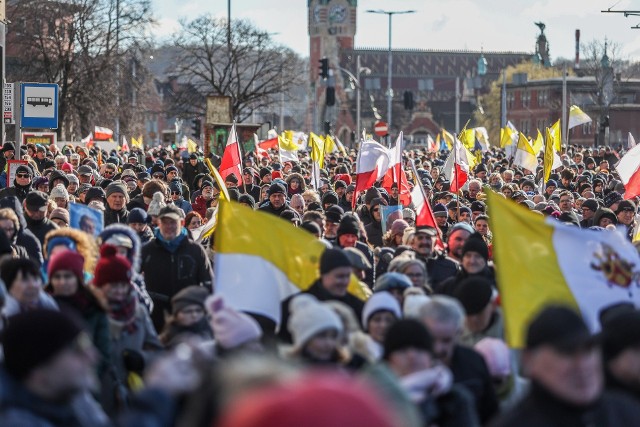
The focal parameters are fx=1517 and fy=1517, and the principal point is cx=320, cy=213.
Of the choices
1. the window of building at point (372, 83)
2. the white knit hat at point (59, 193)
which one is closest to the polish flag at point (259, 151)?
the white knit hat at point (59, 193)

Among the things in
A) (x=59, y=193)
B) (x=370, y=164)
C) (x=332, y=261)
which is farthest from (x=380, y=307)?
(x=370, y=164)

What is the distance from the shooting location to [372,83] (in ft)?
522

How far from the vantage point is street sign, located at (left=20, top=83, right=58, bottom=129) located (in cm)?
2070

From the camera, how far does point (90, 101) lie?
6116cm

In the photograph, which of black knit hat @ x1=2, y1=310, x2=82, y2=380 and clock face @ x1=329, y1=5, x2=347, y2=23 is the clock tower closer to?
clock face @ x1=329, y1=5, x2=347, y2=23

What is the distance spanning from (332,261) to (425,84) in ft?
536

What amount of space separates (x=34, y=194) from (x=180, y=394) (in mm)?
7600

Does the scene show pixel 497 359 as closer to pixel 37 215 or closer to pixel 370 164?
pixel 37 215

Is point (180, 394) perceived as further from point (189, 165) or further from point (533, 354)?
point (189, 165)

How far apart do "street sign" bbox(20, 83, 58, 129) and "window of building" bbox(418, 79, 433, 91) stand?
5851 inches

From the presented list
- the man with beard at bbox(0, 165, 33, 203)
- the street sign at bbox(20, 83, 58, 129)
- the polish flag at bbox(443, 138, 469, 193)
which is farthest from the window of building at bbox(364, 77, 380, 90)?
the man with beard at bbox(0, 165, 33, 203)

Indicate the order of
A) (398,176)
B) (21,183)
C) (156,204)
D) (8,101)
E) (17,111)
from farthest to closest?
1. (8,101)
2. (17,111)
3. (398,176)
4. (21,183)
5. (156,204)

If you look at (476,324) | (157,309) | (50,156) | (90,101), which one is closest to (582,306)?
(476,324)

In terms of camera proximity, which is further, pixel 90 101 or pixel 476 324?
pixel 90 101
